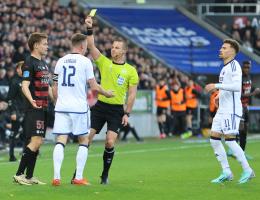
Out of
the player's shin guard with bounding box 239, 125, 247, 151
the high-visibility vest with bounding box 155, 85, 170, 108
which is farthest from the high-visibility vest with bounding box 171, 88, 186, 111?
the player's shin guard with bounding box 239, 125, 247, 151

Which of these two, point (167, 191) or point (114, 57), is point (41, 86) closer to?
point (114, 57)

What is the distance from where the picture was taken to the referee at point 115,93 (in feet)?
49.1

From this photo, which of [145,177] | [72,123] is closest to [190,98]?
[145,177]

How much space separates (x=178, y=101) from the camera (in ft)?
110

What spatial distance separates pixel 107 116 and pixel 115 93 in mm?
414

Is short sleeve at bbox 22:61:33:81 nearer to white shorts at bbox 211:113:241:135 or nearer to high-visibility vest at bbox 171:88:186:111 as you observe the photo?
white shorts at bbox 211:113:241:135

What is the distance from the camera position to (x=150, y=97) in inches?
1310

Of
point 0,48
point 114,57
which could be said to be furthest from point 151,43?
point 114,57

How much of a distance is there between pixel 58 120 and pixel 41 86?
863mm

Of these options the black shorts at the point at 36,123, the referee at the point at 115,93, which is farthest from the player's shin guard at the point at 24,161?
the referee at the point at 115,93

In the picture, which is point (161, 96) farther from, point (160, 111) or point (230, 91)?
point (230, 91)

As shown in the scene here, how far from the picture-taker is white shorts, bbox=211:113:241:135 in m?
15.0

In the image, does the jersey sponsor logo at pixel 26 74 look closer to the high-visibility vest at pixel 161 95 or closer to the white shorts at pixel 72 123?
the white shorts at pixel 72 123

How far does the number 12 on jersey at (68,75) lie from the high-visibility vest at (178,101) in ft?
63.9
